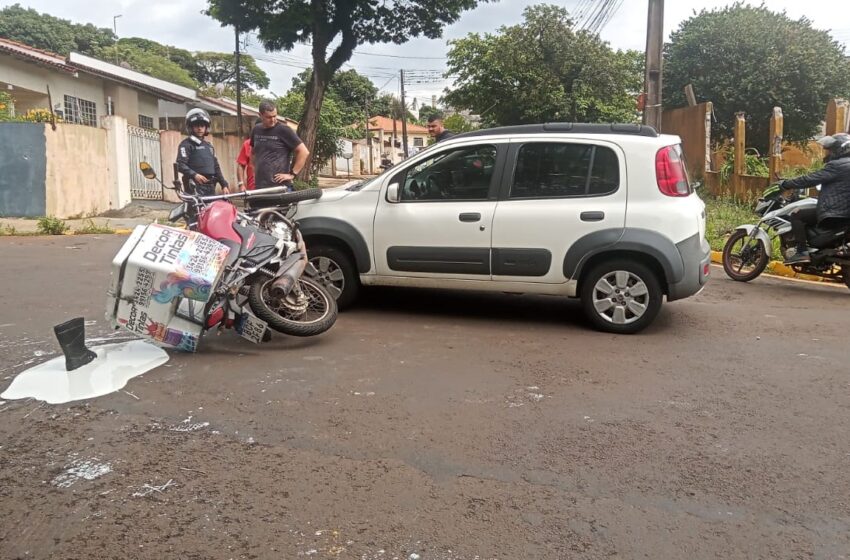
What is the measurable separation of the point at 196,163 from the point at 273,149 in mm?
828

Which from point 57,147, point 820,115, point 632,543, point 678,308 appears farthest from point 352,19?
point 632,543

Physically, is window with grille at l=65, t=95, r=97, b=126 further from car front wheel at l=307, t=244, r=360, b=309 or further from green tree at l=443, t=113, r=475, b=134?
green tree at l=443, t=113, r=475, b=134

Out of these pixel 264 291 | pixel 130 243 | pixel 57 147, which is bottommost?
pixel 264 291

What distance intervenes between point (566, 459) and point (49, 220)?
1179 cm

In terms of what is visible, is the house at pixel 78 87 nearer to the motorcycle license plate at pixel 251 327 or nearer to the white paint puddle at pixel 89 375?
the white paint puddle at pixel 89 375

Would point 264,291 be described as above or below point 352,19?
below

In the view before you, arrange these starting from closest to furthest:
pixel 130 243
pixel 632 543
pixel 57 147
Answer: pixel 632 543, pixel 130 243, pixel 57 147

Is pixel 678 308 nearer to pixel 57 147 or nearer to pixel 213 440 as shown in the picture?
pixel 213 440

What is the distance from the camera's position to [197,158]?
7430 millimetres

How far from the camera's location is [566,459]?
3387mm

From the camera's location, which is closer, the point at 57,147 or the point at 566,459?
the point at 566,459

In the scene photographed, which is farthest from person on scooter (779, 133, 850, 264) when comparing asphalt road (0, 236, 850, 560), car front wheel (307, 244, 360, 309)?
car front wheel (307, 244, 360, 309)

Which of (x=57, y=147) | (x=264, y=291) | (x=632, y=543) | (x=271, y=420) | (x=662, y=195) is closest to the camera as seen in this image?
(x=632, y=543)

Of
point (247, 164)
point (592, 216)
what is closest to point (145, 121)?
point (247, 164)
